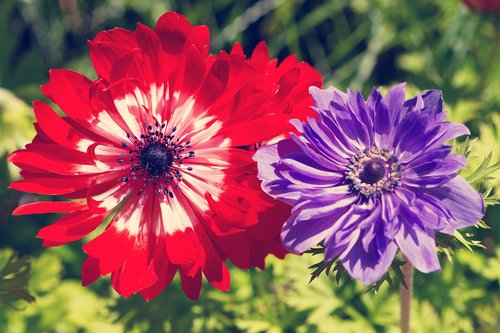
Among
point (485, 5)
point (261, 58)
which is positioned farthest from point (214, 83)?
point (485, 5)

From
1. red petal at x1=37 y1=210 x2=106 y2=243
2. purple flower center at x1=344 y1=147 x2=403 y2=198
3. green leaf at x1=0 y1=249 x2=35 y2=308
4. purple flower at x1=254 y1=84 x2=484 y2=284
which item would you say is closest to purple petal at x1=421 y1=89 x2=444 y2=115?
purple flower at x1=254 y1=84 x2=484 y2=284

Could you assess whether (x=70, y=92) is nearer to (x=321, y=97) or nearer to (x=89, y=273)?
(x=89, y=273)

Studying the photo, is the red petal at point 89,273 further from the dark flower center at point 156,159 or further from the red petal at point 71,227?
the dark flower center at point 156,159

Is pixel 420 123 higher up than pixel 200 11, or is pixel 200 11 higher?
pixel 200 11

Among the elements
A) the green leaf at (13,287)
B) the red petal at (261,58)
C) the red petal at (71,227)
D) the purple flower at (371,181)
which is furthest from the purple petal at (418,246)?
the green leaf at (13,287)

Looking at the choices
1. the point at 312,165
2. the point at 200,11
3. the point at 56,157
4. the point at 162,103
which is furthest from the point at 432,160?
the point at 200,11

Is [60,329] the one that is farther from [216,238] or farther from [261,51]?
[261,51]
